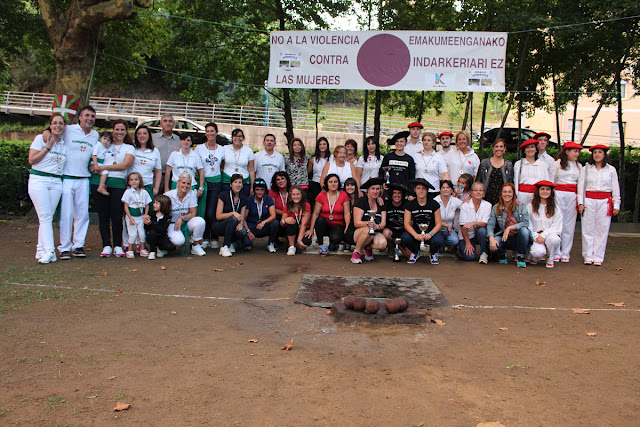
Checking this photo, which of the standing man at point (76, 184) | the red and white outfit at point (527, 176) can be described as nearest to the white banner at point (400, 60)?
the red and white outfit at point (527, 176)

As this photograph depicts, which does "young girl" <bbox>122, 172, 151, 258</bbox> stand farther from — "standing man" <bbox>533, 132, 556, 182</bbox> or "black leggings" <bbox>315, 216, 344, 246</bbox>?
"standing man" <bbox>533, 132, 556, 182</bbox>

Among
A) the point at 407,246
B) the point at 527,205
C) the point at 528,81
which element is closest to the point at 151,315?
the point at 407,246

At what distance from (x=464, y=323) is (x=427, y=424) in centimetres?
213

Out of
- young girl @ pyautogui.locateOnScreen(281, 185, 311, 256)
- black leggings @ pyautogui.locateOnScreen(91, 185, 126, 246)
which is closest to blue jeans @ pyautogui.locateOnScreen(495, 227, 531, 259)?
young girl @ pyautogui.locateOnScreen(281, 185, 311, 256)

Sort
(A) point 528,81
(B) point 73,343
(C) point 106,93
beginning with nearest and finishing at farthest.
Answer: (B) point 73,343, (A) point 528,81, (C) point 106,93

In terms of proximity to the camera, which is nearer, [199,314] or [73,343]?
[73,343]

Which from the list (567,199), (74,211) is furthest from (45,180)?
(567,199)

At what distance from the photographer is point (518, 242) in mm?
8094

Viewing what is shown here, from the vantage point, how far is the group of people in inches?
313

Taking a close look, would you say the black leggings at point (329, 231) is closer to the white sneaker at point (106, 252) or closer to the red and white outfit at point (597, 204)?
the white sneaker at point (106, 252)

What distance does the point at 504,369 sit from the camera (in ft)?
13.6

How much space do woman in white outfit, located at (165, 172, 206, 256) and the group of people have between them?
0.02 metres

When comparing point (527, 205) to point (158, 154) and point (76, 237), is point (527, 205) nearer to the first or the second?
point (158, 154)

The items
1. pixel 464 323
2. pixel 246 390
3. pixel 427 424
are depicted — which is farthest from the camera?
pixel 464 323
